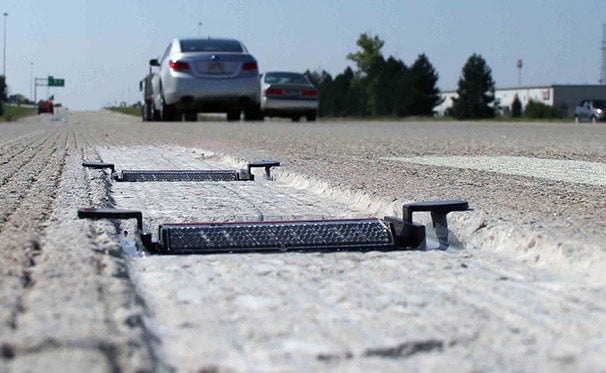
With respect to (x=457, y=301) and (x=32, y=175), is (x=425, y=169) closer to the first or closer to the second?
(x=32, y=175)

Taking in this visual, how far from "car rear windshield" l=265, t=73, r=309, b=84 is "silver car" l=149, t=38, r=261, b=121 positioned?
241 inches

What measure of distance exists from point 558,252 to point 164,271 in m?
A: 1.18

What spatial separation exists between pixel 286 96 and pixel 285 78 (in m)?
0.66

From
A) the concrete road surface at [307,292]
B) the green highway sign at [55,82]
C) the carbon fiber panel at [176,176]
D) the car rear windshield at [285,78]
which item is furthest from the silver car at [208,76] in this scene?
the green highway sign at [55,82]

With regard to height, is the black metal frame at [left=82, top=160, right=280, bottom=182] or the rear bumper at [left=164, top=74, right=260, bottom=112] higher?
the rear bumper at [left=164, top=74, right=260, bottom=112]

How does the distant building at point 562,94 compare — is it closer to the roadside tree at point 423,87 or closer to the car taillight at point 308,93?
the roadside tree at point 423,87

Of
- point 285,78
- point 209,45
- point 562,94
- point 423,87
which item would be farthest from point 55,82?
point 209,45

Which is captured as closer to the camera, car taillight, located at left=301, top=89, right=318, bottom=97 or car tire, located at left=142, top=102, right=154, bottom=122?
car tire, located at left=142, top=102, right=154, bottom=122

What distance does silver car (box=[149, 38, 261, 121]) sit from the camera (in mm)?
17594

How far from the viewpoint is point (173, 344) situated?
173cm

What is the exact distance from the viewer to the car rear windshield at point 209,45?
18.0m

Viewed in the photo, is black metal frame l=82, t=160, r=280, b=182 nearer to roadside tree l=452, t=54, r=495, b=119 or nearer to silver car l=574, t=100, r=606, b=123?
silver car l=574, t=100, r=606, b=123

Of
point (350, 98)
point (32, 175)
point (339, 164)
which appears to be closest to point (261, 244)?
point (32, 175)

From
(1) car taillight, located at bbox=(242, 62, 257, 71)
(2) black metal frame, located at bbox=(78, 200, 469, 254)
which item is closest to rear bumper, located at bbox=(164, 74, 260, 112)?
(1) car taillight, located at bbox=(242, 62, 257, 71)
